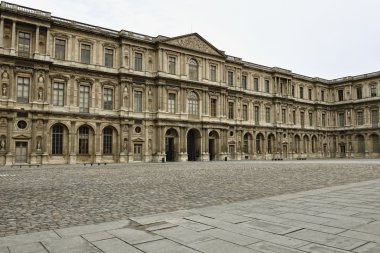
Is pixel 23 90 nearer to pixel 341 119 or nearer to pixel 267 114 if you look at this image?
pixel 267 114

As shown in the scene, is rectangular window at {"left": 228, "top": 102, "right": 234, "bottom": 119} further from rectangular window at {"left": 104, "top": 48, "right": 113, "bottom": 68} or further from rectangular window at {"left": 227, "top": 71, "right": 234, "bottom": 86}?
rectangular window at {"left": 104, "top": 48, "right": 113, "bottom": 68}

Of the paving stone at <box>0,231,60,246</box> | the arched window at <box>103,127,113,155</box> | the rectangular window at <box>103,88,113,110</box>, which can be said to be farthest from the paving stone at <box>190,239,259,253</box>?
the rectangular window at <box>103,88,113,110</box>

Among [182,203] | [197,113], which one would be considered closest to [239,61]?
[197,113]

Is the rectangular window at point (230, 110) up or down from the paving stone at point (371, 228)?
up

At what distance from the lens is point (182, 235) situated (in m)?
5.05

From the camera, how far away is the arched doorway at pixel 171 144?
3994cm

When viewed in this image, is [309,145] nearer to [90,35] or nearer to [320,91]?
[320,91]

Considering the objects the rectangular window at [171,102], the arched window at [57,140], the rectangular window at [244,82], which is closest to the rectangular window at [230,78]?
the rectangular window at [244,82]

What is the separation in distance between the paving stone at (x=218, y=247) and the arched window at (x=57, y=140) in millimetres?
31136

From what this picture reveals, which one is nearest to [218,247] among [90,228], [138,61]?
[90,228]

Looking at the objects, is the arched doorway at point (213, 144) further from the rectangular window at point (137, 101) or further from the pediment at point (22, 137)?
the pediment at point (22, 137)

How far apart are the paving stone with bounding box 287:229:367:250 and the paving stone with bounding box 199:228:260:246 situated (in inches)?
29.2

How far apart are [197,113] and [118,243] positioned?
37.5m

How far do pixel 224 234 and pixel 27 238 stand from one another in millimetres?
3128
